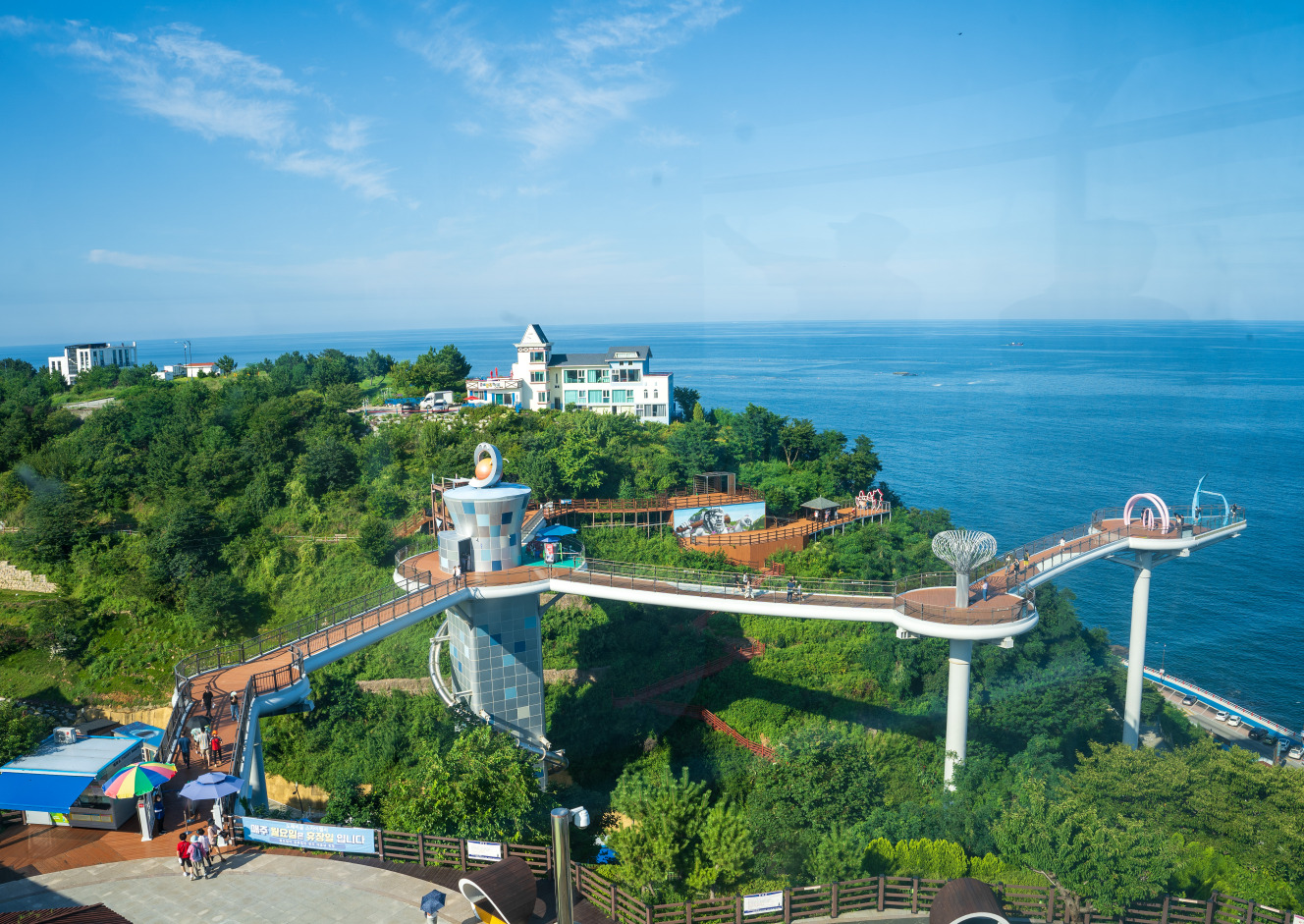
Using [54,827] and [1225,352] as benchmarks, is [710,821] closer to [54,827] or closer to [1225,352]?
[54,827]

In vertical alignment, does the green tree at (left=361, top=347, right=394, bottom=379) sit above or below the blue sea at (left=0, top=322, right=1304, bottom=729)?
above

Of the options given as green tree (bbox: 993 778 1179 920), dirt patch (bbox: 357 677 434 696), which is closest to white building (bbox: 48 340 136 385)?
dirt patch (bbox: 357 677 434 696)

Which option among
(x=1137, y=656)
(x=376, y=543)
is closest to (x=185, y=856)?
(x=376, y=543)

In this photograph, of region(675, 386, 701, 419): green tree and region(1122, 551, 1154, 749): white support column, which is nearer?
region(1122, 551, 1154, 749): white support column

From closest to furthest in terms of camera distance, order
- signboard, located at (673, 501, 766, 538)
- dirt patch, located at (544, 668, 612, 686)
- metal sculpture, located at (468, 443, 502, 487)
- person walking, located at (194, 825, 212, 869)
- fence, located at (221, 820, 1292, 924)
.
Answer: fence, located at (221, 820, 1292, 924) → person walking, located at (194, 825, 212, 869) → metal sculpture, located at (468, 443, 502, 487) → dirt patch, located at (544, 668, 612, 686) → signboard, located at (673, 501, 766, 538)

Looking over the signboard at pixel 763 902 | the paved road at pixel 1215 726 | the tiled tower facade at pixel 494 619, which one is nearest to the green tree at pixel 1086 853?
the signboard at pixel 763 902

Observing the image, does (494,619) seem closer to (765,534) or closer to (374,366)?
(765,534)

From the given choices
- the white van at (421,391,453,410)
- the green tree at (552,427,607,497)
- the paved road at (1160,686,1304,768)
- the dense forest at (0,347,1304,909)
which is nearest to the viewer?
the dense forest at (0,347,1304,909)

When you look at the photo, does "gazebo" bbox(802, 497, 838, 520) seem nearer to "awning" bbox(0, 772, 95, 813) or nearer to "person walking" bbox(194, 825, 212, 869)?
"person walking" bbox(194, 825, 212, 869)
